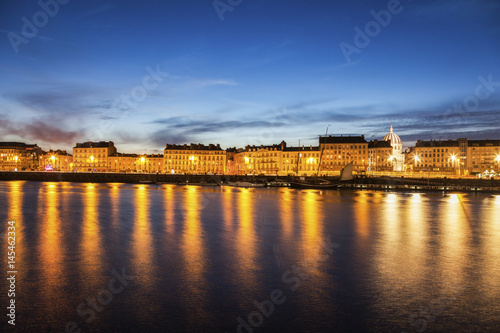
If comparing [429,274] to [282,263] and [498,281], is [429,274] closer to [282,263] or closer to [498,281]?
[498,281]

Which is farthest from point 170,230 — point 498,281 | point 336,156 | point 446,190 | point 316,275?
point 336,156

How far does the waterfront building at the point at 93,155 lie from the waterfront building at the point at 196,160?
93.0ft

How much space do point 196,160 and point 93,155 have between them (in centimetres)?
5020

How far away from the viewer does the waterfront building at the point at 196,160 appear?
168m

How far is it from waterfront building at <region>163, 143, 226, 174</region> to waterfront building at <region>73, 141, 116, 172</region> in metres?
28.4

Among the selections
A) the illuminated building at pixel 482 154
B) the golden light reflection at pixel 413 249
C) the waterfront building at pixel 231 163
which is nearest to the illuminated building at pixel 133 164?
the waterfront building at pixel 231 163

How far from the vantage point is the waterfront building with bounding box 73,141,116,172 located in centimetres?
17638

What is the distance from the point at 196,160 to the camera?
6540 inches

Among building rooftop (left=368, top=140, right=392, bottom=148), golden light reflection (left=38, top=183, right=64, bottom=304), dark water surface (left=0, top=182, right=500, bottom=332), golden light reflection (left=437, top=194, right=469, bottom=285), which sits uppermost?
building rooftop (left=368, top=140, right=392, bottom=148)

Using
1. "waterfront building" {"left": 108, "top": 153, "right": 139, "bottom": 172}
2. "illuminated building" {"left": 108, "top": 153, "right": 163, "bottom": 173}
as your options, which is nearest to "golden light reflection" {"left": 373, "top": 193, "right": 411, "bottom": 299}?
"illuminated building" {"left": 108, "top": 153, "right": 163, "bottom": 173}

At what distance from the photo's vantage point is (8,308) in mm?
9227

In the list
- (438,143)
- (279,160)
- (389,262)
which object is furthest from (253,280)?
(438,143)

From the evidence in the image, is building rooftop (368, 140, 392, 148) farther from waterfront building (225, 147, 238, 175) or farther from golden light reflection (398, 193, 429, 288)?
golden light reflection (398, 193, 429, 288)

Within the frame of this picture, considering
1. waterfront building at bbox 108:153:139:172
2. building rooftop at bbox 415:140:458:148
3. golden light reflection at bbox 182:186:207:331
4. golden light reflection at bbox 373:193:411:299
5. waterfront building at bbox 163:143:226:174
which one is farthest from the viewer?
waterfront building at bbox 108:153:139:172
